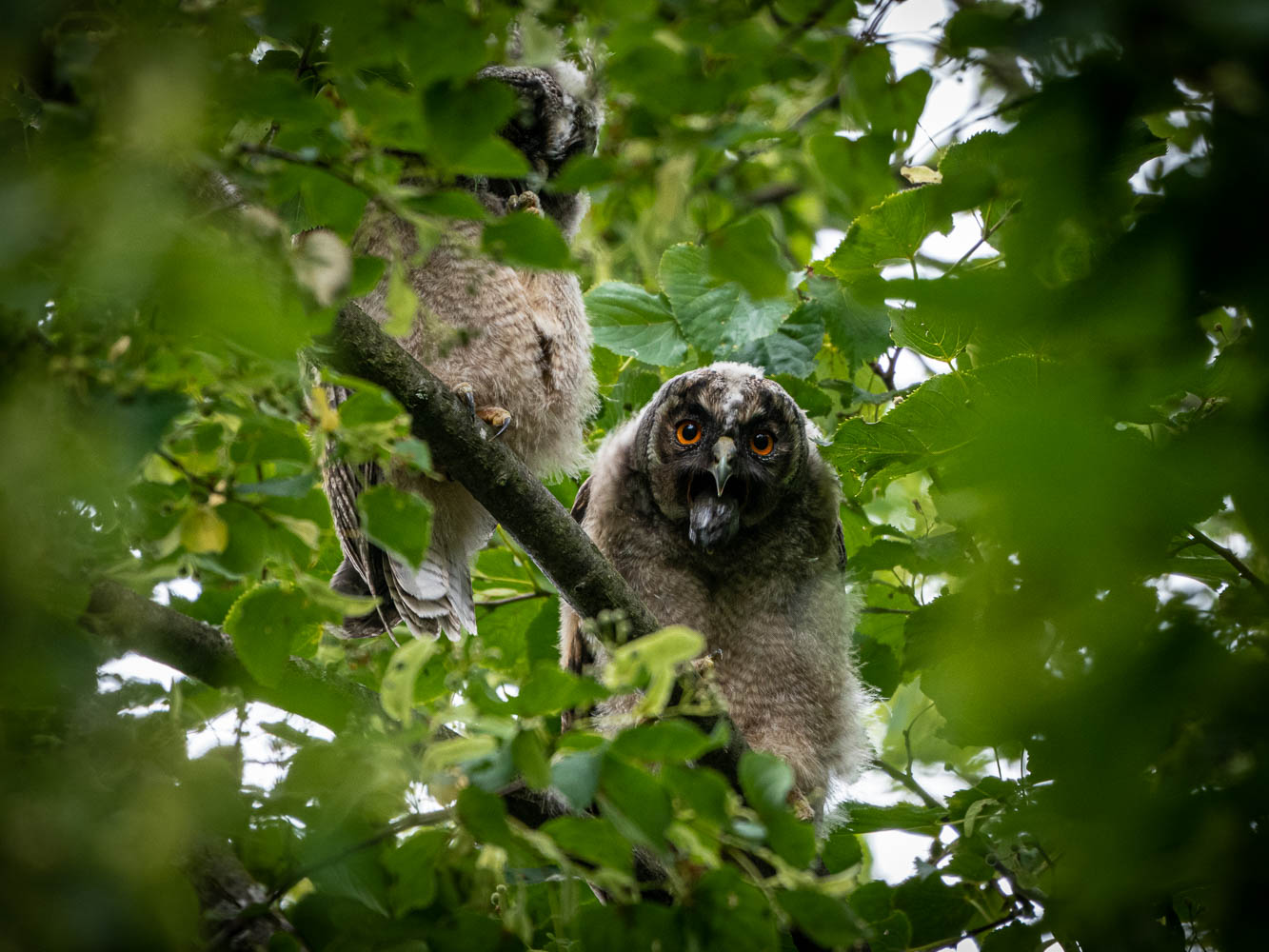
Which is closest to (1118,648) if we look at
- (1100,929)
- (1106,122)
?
(1100,929)

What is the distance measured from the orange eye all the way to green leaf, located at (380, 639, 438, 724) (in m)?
2.10

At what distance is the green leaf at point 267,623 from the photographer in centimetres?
157

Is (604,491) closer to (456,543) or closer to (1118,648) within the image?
(456,543)

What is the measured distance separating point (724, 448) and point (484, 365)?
2.96ft

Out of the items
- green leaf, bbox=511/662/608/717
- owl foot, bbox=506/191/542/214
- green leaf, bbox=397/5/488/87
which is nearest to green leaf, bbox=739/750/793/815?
green leaf, bbox=511/662/608/717

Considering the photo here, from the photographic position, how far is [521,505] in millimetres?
2504

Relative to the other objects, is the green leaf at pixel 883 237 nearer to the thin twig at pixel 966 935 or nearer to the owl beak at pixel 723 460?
the owl beak at pixel 723 460

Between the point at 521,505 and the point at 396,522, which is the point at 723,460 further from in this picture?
the point at 396,522

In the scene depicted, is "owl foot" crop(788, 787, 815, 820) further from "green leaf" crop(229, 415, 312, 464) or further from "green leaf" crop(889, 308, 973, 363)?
"green leaf" crop(229, 415, 312, 464)

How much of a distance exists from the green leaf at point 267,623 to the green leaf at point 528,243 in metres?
0.67

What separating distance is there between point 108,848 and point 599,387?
3345 millimetres

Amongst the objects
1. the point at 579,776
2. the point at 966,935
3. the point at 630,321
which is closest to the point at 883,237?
the point at 630,321

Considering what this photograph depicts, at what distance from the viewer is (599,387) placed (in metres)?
4.19

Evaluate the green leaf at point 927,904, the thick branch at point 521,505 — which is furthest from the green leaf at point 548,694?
the green leaf at point 927,904
